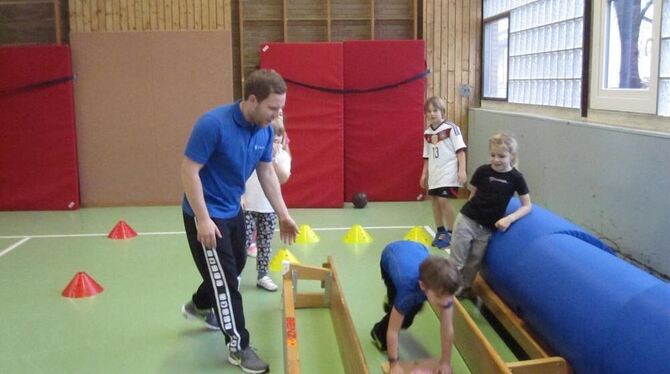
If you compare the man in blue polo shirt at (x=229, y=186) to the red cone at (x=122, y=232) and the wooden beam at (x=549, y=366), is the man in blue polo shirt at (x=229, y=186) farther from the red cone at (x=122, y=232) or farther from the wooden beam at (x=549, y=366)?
the red cone at (x=122, y=232)

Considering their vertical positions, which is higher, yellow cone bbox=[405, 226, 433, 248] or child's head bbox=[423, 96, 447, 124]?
child's head bbox=[423, 96, 447, 124]

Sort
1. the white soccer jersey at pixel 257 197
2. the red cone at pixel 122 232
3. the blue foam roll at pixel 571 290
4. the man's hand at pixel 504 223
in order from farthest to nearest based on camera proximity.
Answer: the red cone at pixel 122 232 → the white soccer jersey at pixel 257 197 → the man's hand at pixel 504 223 → the blue foam roll at pixel 571 290

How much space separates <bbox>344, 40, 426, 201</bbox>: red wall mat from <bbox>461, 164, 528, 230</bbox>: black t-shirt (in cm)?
398

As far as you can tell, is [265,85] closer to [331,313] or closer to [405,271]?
[405,271]

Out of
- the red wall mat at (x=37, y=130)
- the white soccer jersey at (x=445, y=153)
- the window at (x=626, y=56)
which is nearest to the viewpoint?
the window at (x=626, y=56)

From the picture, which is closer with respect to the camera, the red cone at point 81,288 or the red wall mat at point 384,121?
the red cone at point 81,288

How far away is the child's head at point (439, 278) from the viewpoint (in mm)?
2811

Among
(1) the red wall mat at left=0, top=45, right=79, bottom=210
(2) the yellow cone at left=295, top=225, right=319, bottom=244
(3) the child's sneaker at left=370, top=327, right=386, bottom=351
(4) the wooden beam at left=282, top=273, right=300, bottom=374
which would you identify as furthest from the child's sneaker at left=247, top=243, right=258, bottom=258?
(1) the red wall mat at left=0, top=45, right=79, bottom=210

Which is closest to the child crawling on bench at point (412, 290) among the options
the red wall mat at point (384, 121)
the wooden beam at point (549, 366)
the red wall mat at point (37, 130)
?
the wooden beam at point (549, 366)

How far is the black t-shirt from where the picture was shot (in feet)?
13.2

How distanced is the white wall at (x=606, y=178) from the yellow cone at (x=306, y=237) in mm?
A: 2106

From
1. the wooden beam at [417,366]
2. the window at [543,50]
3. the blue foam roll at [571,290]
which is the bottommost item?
the wooden beam at [417,366]

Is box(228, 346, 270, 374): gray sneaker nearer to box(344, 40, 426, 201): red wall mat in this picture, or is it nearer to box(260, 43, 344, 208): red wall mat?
box(260, 43, 344, 208): red wall mat

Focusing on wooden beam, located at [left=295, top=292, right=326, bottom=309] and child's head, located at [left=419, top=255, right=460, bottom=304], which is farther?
wooden beam, located at [left=295, top=292, right=326, bottom=309]
